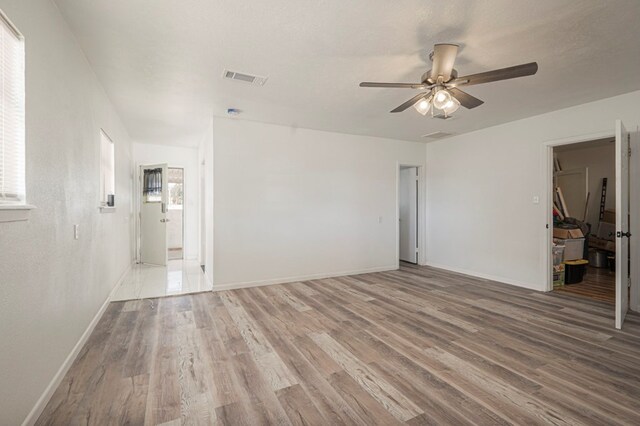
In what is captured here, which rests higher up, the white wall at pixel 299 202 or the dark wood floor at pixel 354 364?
the white wall at pixel 299 202

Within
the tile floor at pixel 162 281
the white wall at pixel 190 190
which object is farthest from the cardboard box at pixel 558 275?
the white wall at pixel 190 190

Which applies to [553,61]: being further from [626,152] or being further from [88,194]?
[88,194]

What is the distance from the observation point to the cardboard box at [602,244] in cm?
595

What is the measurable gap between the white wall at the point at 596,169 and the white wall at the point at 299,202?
4.08 metres

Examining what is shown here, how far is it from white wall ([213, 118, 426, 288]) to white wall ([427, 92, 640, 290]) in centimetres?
93

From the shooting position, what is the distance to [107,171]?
4137mm

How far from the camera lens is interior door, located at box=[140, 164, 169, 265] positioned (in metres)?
6.23

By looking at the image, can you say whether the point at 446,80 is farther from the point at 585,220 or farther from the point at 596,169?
the point at 585,220

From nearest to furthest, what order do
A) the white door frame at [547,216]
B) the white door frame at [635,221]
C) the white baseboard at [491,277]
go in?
1. the white door frame at [635,221]
2. the white door frame at [547,216]
3. the white baseboard at [491,277]

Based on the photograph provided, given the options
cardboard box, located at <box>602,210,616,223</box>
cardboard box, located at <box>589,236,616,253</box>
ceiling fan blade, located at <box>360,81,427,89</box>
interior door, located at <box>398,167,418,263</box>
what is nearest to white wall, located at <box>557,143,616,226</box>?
cardboard box, located at <box>602,210,616,223</box>

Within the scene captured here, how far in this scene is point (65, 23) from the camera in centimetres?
226

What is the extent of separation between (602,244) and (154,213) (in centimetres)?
962

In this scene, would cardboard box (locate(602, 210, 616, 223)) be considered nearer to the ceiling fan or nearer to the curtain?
the ceiling fan

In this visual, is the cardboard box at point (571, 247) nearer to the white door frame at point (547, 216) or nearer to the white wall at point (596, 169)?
the white door frame at point (547, 216)
